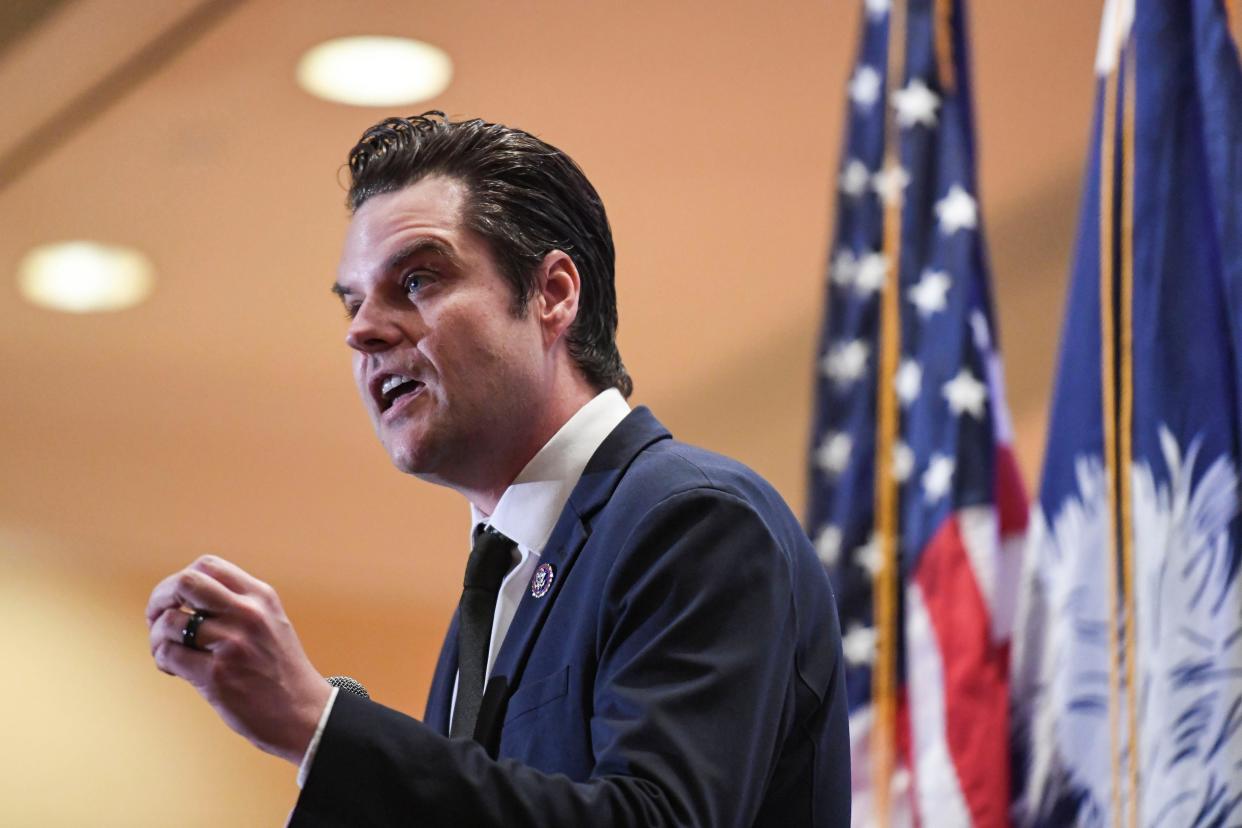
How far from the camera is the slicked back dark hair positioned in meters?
1.85

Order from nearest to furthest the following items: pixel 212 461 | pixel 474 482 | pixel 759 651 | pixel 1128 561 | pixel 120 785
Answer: pixel 759 651 < pixel 474 482 < pixel 1128 561 < pixel 120 785 < pixel 212 461

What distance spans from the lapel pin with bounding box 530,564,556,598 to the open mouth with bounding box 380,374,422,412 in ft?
1.01

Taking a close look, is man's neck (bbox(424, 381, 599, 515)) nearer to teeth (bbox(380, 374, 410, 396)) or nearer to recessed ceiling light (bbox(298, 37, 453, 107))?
teeth (bbox(380, 374, 410, 396))

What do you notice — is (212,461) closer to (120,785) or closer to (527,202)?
(120,785)

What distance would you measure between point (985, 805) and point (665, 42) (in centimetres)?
231

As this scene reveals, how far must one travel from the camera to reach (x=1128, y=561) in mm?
2965

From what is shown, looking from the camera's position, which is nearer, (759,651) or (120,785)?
(759,651)

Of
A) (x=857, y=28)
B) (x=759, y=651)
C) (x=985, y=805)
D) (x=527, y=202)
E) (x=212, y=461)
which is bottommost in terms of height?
(x=985, y=805)

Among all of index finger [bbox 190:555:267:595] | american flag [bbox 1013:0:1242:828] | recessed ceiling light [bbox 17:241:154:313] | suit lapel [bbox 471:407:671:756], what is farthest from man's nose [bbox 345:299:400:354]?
recessed ceiling light [bbox 17:241:154:313]

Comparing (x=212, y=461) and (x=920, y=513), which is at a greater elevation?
(x=212, y=461)

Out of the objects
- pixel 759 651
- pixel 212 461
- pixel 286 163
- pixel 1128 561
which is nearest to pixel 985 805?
pixel 1128 561

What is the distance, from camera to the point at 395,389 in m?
1.78

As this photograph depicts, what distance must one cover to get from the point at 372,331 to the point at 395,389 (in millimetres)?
71

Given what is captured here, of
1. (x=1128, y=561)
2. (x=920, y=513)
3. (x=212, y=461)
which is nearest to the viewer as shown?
(x=1128, y=561)
